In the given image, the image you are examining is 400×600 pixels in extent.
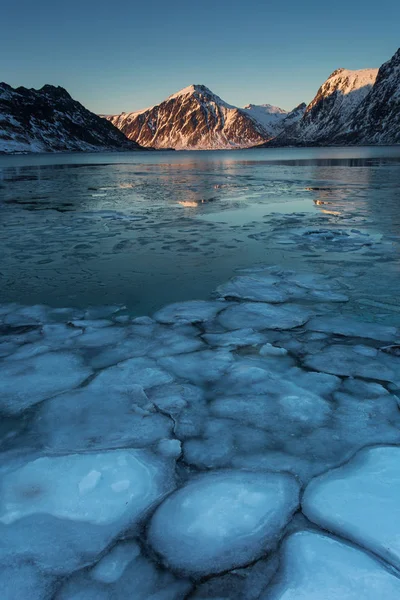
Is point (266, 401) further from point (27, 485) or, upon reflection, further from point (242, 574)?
point (27, 485)

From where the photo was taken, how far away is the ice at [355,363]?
3291mm

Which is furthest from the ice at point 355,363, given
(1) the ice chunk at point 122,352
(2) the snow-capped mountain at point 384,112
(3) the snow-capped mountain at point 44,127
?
(2) the snow-capped mountain at point 384,112

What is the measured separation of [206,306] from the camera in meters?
4.80

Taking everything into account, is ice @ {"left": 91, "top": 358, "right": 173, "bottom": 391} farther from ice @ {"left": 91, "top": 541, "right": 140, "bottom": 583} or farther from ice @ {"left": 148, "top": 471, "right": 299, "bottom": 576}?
ice @ {"left": 91, "top": 541, "right": 140, "bottom": 583}

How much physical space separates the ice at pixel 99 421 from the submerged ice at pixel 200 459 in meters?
0.01

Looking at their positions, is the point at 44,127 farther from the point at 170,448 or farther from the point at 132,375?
the point at 170,448

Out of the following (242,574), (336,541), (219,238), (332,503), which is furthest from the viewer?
(219,238)

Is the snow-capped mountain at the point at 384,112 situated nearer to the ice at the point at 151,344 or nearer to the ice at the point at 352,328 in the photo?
the ice at the point at 352,328

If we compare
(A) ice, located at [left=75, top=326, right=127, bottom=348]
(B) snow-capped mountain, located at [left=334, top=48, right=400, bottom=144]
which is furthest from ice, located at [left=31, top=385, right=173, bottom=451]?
(B) snow-capped mountain, located at [left=334, top=48, right=400, bottom=144]

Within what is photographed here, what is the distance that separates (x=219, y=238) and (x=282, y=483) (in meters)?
6.48

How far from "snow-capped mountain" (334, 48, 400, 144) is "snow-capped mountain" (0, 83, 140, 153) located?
4448 inches

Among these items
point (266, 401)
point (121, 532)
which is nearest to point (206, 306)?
point (266, 401)

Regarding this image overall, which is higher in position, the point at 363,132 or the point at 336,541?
the point at 363,132

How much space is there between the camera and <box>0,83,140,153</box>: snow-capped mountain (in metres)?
129
